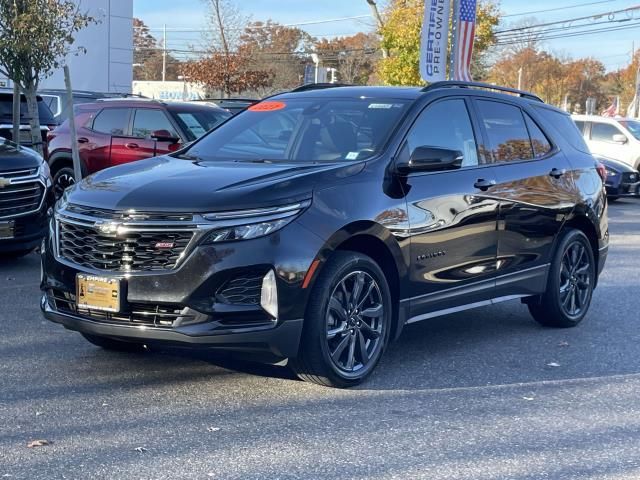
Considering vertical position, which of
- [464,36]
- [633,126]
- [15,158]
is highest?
[464,36]

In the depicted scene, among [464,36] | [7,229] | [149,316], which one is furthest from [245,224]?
[464,36]

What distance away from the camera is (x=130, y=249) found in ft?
16.3

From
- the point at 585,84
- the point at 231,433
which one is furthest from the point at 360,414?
the point at 585,84

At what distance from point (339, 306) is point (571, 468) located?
1.59 meters

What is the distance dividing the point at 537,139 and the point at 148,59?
83.1m

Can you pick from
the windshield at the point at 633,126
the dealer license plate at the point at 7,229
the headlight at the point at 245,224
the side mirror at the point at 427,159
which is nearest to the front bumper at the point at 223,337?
the headlight at the point at 245,224

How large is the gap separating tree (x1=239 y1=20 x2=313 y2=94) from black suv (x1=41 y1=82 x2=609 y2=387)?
52.6 metres

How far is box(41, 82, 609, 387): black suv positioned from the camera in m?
4.90

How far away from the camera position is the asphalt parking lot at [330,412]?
4.26 m

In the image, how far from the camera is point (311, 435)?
15.2ft

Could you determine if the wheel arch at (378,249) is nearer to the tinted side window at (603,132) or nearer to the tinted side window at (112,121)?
the tinted side window at (112,121)

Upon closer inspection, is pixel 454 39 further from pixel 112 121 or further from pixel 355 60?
pixel 355 60

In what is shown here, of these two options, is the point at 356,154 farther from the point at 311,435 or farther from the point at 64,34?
the point at 64,34

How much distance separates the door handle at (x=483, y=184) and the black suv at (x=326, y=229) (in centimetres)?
2
